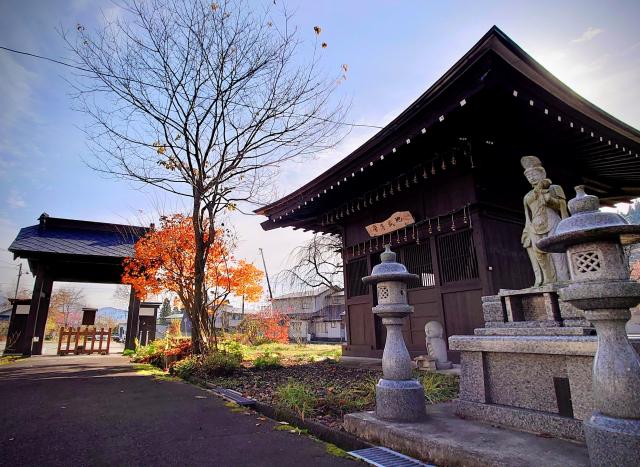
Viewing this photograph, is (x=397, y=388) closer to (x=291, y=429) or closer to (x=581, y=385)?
(x=291, y=429)

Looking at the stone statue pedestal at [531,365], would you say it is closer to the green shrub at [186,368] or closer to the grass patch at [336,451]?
the grass patch at [336,451]

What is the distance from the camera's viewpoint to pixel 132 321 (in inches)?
601

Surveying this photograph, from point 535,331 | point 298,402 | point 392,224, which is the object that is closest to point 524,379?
point 535,331

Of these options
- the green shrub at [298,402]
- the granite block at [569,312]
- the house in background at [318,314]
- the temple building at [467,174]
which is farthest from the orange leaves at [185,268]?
the house in background at [318,314]

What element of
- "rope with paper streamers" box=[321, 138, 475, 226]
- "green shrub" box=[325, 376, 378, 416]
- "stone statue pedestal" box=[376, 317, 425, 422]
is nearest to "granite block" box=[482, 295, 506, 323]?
"stone statue pedestal" box=[376, 317, 425, 422]

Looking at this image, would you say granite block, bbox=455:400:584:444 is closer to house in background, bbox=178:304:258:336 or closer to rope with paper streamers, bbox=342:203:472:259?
rope with paper streamers, bbox=342:203:472:259

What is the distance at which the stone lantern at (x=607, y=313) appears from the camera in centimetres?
186

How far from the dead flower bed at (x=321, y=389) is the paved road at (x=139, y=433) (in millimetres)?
498

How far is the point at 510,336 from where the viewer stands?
10.6ft

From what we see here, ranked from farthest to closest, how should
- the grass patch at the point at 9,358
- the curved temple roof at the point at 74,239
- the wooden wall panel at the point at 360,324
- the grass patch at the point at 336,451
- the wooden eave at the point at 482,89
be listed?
1. the curved temple roof at the point at 74,239
2. the grass patch at the point at 9,358
3. the wooden wall panel at the point at 360,324
4. the wooden eave at the point at 482,89
5. the grass patch at the point at 336,451

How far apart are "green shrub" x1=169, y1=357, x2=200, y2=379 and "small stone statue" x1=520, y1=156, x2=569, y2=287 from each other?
684cm

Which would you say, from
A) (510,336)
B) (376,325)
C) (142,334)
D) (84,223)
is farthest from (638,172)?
(84,223)

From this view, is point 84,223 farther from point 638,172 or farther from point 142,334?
point 638,172

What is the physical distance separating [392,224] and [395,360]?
204 inches
